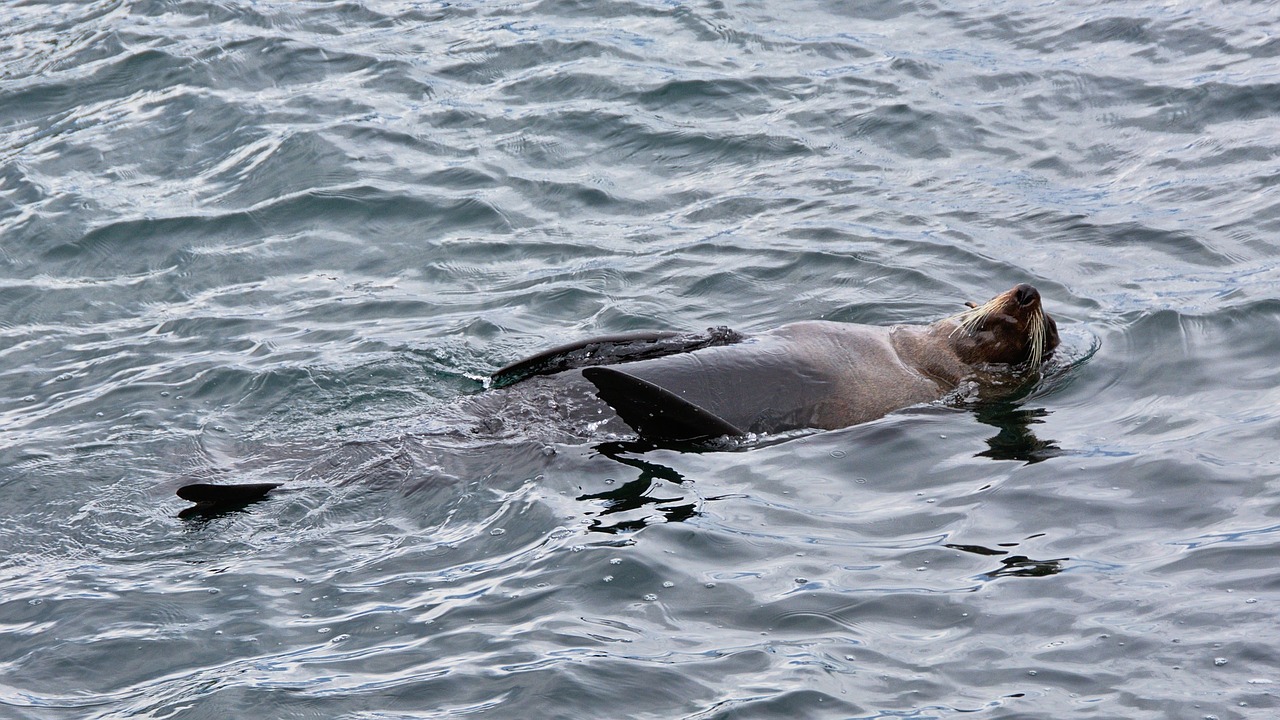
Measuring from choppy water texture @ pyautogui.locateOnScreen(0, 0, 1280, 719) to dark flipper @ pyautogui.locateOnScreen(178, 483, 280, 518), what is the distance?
158 millimetres

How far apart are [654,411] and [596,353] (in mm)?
747

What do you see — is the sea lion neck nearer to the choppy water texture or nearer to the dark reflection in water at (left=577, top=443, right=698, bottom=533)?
the choppy water texture

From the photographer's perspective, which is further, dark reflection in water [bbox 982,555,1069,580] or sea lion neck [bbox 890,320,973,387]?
sea lion neck [bbox 890,320,973,387]

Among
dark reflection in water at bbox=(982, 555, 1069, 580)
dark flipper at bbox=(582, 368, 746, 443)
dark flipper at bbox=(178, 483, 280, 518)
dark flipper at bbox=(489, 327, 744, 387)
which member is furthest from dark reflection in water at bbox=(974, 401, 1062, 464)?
dark flipper at bbox=(178, 483, 280, 518)

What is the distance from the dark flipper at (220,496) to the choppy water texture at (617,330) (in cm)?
16

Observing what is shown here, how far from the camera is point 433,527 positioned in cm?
614

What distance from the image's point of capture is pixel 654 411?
20.8 feet

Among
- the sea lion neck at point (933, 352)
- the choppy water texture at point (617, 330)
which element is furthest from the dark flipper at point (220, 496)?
the sea lion neck at point (933, 352)

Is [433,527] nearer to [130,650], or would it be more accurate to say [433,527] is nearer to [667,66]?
[130,650]

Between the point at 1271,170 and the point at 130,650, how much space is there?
8.54 meters

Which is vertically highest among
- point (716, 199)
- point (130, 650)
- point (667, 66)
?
point (667, 66)

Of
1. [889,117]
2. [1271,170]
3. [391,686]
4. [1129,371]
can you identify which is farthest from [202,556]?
[1271,170]

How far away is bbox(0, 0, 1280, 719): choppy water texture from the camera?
5156mm

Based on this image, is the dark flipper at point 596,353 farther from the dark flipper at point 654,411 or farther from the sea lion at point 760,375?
the dark flipper at point 654,411
